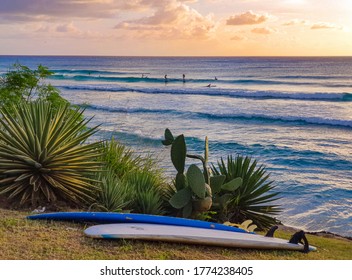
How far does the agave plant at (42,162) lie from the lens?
7.69 metres

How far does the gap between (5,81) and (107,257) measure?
824 cm

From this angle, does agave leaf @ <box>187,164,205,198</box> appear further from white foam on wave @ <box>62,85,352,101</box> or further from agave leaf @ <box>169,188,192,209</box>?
white foam on wave @ <box>62,85,352,101</box>

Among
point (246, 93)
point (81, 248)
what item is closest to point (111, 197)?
point (81, 248)

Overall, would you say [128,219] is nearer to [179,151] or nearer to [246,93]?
[179,151]

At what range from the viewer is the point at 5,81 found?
39.8 feet

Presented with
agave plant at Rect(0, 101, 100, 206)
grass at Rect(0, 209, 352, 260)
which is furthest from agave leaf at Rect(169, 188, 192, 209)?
grass at Rect(0, 209, 352, 260)

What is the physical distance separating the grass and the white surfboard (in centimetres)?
6

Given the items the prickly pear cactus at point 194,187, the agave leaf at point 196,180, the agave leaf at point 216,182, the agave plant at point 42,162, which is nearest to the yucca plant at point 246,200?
the prickly pear cactus at point 194,187

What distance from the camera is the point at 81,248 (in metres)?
5.17

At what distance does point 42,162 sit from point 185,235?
3.14m

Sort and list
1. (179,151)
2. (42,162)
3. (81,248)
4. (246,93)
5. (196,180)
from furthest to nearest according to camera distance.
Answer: (246,93), (179,151), (42,162), (196,180), (81,248)

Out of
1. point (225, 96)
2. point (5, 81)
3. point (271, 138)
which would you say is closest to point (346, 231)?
point (5, 81)

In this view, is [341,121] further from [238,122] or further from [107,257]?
→ [107,257]
